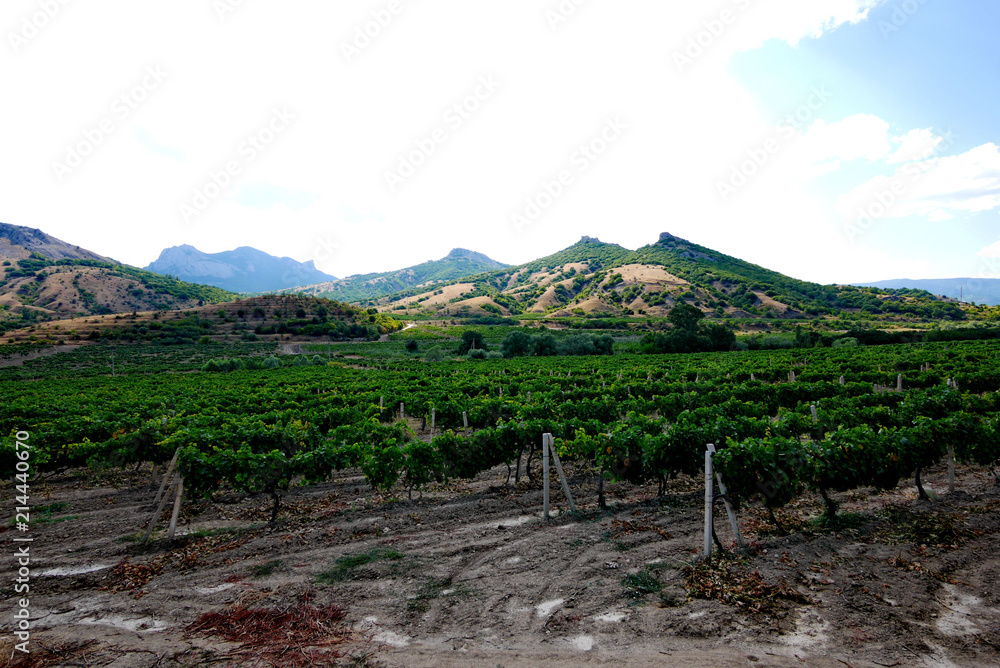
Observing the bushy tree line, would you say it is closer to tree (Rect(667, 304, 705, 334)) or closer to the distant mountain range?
tree (Rect(667, 304, 705, 334))

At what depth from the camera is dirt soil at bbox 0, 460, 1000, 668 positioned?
5.15 meters

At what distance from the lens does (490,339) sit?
295 feet

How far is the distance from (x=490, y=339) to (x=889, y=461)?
81.9 metres

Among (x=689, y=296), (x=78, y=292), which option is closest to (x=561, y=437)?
(x=689, y=296)

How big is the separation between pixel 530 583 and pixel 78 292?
18524cm

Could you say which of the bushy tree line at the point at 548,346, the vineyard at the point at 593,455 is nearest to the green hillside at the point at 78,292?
the bushy tree line at the point at 548,346

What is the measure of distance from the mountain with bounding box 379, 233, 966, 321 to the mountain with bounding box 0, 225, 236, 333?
81.1 meters

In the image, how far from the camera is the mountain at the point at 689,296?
119 metres

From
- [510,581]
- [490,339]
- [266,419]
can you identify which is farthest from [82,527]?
[490,339]

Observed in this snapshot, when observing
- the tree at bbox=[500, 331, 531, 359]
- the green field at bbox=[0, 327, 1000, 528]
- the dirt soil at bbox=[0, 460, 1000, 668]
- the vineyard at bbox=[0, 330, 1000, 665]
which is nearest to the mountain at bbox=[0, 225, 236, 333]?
the tree at bbox=[500, 331, 531, 359]

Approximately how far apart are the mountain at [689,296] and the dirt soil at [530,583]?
109m

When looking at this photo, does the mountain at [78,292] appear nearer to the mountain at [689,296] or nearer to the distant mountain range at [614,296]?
the distant mountain range at [614,296]

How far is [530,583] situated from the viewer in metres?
6.70

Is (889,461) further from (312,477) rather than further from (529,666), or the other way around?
(312,477)
